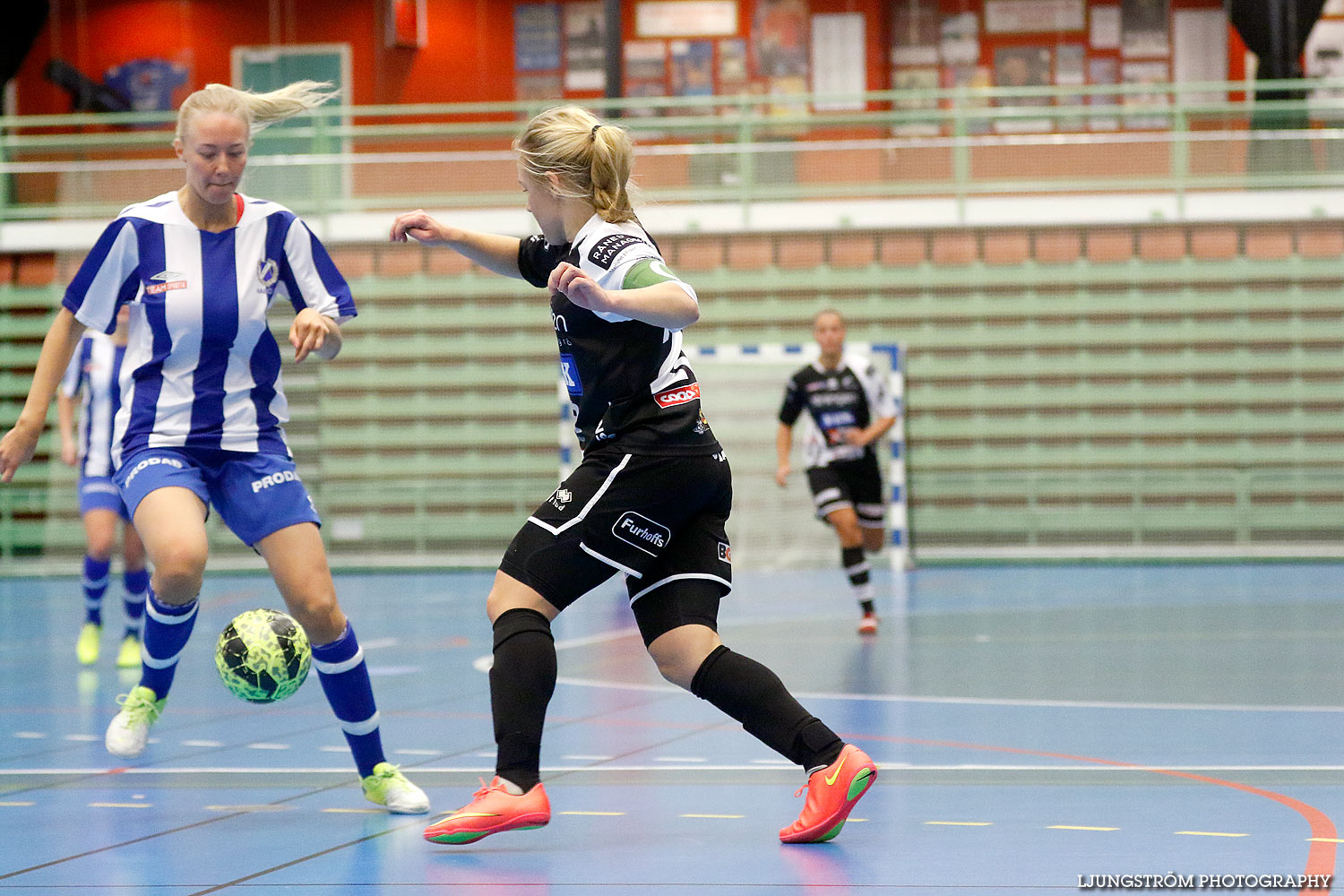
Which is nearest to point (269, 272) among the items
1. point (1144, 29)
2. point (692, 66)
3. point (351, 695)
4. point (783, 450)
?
point (351, 695)

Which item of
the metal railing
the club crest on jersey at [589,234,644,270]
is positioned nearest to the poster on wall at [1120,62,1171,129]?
the metal railing

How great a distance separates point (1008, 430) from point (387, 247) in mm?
6165

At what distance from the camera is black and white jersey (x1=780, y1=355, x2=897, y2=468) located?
9898mm

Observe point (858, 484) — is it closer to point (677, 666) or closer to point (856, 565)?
point (856, 565)

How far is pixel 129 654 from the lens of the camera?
8.09 m

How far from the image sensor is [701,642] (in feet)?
12.4

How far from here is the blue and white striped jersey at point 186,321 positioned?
173 inches

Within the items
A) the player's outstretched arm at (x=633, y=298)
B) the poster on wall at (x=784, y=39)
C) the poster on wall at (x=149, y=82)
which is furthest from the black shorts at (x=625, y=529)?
the poster on wall at (x=149, y=82)

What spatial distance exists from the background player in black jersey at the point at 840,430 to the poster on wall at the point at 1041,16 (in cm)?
811

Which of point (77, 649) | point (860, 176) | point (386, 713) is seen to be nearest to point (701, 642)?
point (386, 713)

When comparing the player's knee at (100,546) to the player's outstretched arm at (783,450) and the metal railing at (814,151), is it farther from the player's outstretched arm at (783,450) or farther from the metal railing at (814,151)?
the metal railing at (814,151)

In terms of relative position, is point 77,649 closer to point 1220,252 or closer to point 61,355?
point 61,355

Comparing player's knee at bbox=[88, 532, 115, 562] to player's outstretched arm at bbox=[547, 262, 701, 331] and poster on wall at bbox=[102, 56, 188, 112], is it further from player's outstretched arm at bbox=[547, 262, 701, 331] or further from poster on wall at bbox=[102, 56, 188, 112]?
poster on wall at bbox=[102, 56, 188, 112]

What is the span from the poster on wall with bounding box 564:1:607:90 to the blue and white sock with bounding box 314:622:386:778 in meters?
13.8
